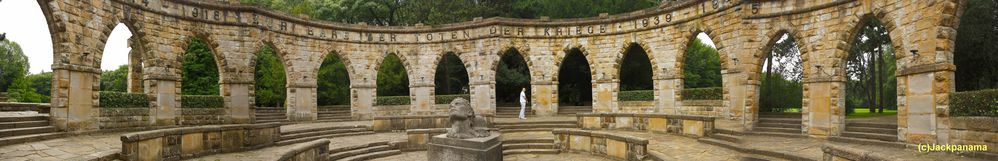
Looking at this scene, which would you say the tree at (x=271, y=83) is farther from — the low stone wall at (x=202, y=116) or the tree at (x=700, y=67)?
the tree at (x=700, y=67)

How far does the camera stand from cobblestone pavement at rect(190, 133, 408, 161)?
971 cm

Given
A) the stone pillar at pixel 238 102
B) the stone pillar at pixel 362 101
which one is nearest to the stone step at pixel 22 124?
the stone pillar at pixel 238 102

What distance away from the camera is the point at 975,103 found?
911 cm

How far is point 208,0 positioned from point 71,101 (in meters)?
5.68

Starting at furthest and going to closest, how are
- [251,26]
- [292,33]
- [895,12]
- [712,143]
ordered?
[292,33], [251,26], [712,143], [895,12]

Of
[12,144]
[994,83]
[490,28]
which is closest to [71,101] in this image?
[12,144]

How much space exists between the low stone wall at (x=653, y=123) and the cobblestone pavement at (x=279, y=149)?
A: 220 inches

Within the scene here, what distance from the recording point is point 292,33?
20078mm

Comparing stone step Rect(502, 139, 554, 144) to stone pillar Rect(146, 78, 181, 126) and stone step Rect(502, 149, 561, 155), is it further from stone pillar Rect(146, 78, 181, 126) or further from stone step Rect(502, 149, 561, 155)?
stone pillar Rect(146, 78, 181, 126)

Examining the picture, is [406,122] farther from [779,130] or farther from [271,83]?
[271,83]

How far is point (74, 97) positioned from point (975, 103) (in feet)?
59.8

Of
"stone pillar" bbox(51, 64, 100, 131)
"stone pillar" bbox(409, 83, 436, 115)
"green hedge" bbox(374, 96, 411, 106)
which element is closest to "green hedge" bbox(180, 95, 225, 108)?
"stone pillar" bbox(51, 64, 100, 131)

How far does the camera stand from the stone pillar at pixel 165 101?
50.3 feet

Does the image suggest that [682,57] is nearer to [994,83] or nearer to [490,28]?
[490,28]
